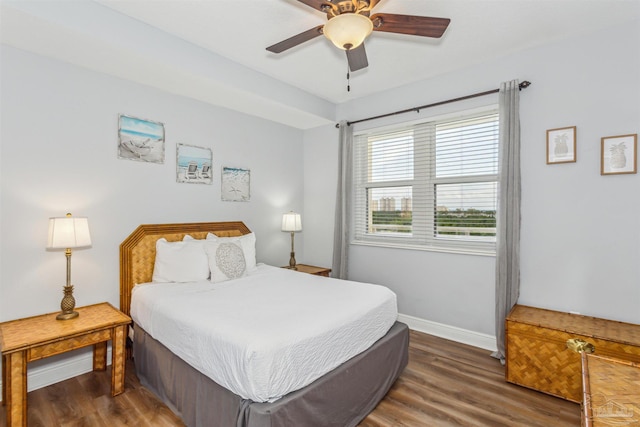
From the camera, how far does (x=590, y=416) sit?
98cm

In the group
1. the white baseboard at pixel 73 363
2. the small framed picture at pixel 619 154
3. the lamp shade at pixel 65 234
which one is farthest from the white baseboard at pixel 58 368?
the small framed picture at pixel 619 154

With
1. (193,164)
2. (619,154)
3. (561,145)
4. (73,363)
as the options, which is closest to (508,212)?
(561,145)

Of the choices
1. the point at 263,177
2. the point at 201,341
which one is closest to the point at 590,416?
the point at 201,341

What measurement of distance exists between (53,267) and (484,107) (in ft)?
13.1

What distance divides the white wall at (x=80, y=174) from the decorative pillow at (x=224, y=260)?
1.88 feet

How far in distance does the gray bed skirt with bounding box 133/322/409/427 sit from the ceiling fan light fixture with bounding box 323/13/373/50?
6.18 ft

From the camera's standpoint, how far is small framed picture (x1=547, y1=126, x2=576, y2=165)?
250 cm

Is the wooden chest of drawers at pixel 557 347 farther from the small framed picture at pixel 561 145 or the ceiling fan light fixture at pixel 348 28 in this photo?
the ceiling fan light fixture at pixel 348 28

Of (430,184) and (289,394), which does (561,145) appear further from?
(289,394)

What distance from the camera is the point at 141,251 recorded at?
111 inches

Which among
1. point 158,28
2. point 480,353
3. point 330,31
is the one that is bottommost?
point 480,353

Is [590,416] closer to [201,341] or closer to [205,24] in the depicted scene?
[201,341]

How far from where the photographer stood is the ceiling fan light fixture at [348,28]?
5.31ft

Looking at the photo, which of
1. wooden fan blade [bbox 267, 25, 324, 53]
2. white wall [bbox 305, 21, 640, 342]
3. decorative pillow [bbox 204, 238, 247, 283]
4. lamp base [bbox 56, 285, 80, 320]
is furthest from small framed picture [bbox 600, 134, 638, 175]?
lamp base [bbox 56, 285, 80, 320]
